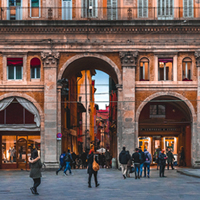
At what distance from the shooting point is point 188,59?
35688mm

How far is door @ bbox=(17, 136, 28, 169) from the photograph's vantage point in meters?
38.4

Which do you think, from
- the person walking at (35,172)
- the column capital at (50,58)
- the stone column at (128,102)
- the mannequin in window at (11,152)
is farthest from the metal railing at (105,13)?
the person walking at (35,172)

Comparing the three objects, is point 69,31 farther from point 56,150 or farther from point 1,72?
point 56,150

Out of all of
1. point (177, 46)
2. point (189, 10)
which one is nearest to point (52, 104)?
point (177, 46)

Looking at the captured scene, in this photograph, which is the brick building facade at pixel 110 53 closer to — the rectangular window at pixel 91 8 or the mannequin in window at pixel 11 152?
the rectangular window at pixel 91 8

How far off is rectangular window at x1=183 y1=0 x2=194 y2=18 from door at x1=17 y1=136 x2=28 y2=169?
1641cm

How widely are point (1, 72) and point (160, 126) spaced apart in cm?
1442

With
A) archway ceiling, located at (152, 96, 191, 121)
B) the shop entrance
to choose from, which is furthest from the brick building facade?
the shop entrance

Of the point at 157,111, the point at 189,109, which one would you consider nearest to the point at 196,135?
the point at 189,109

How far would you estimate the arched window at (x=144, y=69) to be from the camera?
117ft

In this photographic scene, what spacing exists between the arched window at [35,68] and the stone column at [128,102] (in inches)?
253

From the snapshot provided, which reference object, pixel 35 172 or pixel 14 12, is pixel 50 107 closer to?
pixel 14 12

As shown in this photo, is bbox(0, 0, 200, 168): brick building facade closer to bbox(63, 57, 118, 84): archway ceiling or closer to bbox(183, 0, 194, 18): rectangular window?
bbox(183, 0, 194, 18): rectangular window

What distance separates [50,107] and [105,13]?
8.44 m
